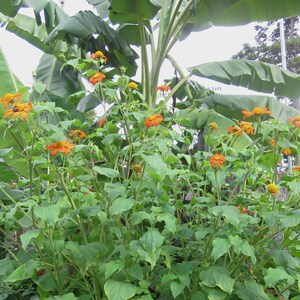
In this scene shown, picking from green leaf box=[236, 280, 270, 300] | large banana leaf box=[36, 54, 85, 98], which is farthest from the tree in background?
green leaf box=[236, 280, 270, 300]

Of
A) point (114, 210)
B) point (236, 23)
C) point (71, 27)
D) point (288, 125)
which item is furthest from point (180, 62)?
point (114, 210)

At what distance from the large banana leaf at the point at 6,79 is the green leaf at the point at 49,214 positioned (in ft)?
7.23

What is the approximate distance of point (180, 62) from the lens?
15.4 feet

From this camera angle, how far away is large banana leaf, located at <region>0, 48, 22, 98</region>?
3.71 meters

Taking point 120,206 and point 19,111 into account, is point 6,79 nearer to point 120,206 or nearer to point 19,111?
point 19,111

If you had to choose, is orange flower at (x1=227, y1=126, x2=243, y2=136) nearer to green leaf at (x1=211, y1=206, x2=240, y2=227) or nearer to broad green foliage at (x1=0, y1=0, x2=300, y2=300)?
broad green foliage at (x1=0, y1=0, x2=300, y2=300)

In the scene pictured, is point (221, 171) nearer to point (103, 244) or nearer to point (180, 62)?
point (103, 244)

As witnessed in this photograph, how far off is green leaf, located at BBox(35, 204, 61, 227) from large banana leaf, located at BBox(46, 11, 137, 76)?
6.78ft

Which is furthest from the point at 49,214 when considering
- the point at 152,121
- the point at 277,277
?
the point at 277,277

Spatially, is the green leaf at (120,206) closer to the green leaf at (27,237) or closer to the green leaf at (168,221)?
the green leaf at (168,221)

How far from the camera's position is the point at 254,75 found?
4.51 m

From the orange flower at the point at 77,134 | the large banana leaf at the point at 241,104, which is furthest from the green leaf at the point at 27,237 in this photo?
the large banana leaf at the point at 241,104

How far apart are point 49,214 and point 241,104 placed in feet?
9.20

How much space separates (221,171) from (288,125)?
321mm
